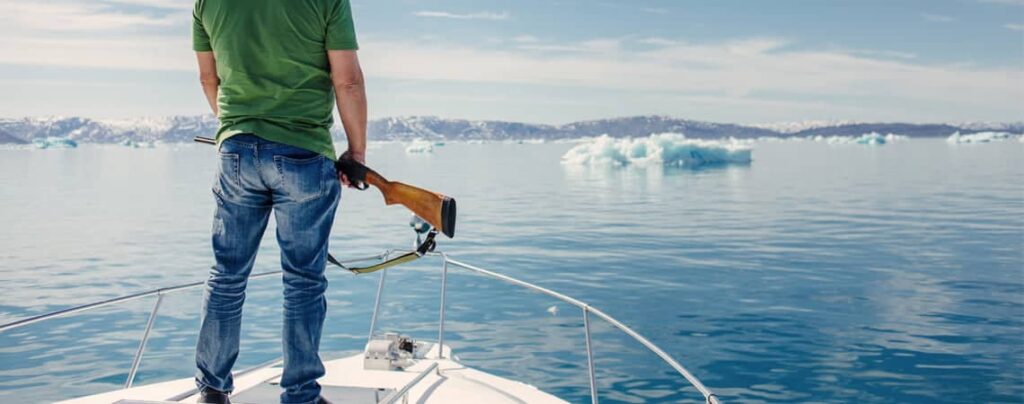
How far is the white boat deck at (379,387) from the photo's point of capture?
3592mm

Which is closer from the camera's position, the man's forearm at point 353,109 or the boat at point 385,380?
the man's forearm at point 353,109

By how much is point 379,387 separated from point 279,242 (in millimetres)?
1049

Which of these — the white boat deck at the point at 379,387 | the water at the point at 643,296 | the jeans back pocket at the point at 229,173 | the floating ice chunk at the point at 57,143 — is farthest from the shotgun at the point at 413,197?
the floating ice chunk at the point at 57,143

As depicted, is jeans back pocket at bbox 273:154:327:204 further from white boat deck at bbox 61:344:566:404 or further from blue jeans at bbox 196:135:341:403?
white boat deck at bbox 61:344:566:404

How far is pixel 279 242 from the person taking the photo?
3.10 meters

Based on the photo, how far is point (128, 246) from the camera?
24688mm

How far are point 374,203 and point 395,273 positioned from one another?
20708mm

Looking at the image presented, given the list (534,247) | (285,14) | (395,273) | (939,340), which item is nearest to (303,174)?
(285,14)

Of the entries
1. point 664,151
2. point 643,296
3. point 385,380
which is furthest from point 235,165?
point 664,151

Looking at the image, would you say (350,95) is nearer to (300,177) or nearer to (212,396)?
(300,177)

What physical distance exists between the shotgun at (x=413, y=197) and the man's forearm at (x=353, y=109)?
0.22 ft

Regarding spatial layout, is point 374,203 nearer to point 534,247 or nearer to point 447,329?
point 534,247

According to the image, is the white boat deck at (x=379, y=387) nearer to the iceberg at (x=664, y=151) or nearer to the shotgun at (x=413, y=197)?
the shotgun at (x=413, y=197)

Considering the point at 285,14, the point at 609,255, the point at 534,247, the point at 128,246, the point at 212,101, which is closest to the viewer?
the point at 285,14
